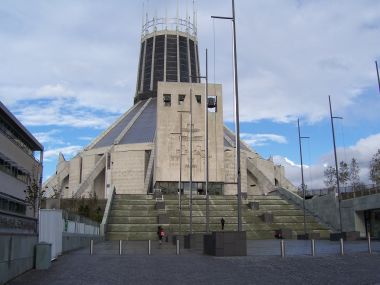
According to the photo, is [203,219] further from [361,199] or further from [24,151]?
[24,151]

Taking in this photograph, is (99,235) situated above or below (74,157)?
below

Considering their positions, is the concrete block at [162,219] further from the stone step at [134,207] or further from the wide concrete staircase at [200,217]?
the stone step at [134,207]

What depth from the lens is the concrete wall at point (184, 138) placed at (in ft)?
195

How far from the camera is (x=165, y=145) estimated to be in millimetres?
60094

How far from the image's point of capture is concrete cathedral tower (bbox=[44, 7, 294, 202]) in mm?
59969

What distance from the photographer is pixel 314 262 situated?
1477cm

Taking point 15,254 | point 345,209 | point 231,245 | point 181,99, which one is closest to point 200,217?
point 345,209

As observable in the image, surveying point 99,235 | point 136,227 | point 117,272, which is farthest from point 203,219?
point 117,272

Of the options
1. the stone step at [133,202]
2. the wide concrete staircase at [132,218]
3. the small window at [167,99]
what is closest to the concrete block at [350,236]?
the wide concrete staircase at [132,218]

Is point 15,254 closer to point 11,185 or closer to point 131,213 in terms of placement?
point 11,185

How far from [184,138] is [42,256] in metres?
46.0

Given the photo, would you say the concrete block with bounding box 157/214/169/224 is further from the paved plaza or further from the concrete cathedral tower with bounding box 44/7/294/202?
the paved plaza

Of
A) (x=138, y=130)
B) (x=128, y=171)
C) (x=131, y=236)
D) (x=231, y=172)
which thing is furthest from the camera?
(x=138, y=130)

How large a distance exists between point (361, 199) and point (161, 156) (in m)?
27.8
